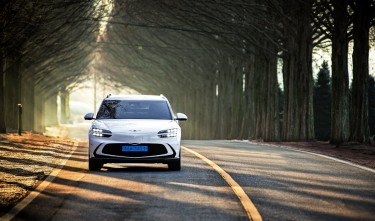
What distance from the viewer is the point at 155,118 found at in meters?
16.0

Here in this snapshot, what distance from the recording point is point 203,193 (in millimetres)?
11172

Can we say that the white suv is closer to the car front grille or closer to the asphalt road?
the car front grille

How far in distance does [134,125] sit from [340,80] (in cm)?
1467

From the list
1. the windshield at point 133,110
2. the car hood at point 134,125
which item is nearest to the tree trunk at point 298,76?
the windshield at point 133,110

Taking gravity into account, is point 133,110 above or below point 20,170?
above

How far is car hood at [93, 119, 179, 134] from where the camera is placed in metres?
14.9

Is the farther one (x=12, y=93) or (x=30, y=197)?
(x=12, y=93)

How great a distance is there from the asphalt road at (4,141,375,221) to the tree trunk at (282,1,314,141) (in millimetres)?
17203

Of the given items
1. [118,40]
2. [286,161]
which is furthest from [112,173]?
[118,40]

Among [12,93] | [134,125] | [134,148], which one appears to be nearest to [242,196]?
[134,148]

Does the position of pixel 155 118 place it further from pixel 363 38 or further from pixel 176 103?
pixel 176 103

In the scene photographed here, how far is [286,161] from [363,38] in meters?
10.8

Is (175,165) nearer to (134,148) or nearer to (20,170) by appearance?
(134,148)

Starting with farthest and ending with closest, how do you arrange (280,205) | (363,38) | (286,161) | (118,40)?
(118,40) < (363,38) < (286,161) < (280,205)
